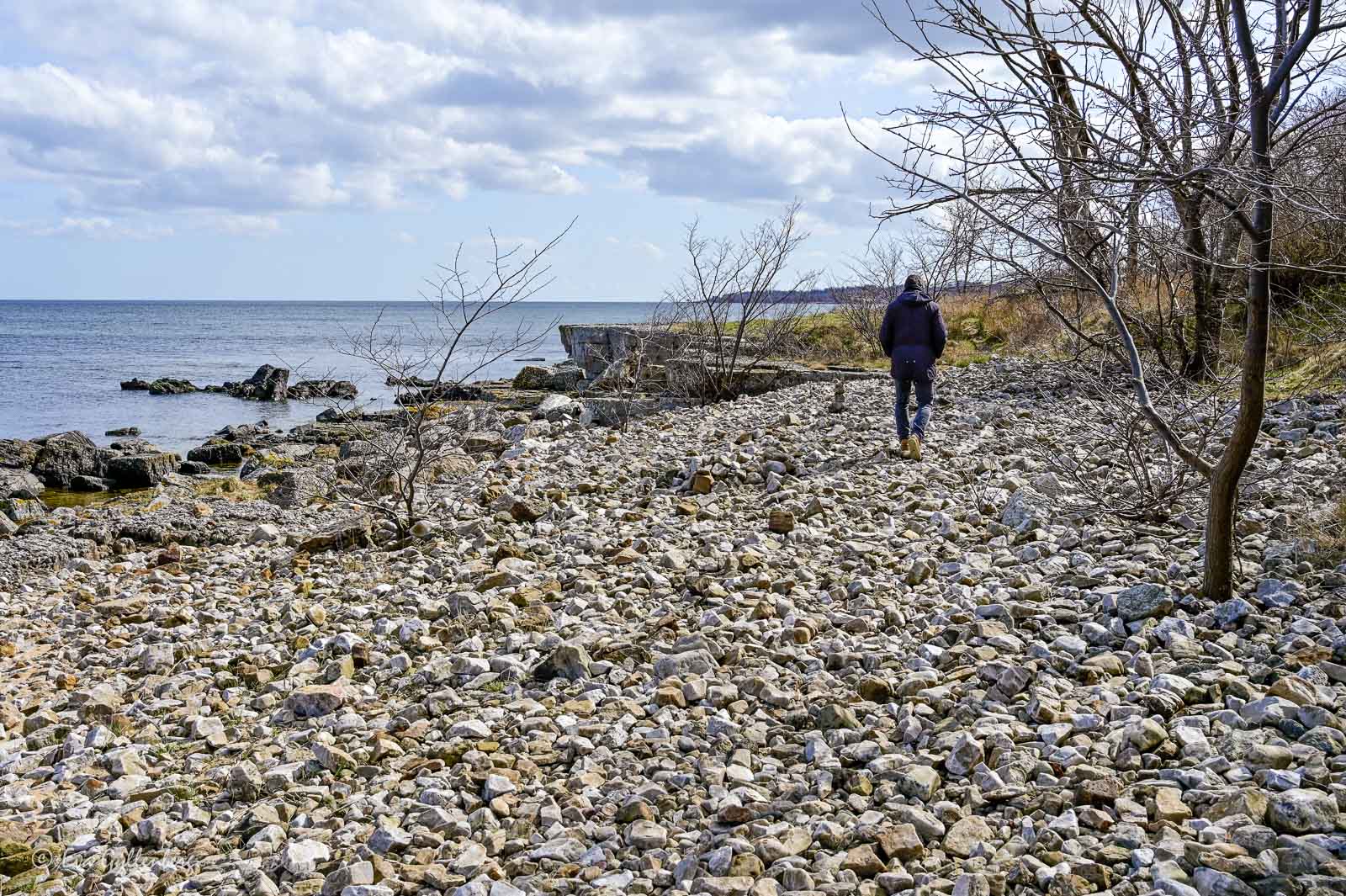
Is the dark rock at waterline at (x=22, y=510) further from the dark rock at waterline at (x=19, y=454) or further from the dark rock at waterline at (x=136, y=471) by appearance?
the dark rock at waterline at (x=19, y=454)

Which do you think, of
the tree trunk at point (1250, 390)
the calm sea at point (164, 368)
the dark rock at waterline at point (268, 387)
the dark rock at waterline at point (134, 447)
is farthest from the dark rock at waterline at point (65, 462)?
the tree trunk at point (1250, 390)

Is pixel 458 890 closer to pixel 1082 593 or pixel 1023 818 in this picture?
pixel 1023 818

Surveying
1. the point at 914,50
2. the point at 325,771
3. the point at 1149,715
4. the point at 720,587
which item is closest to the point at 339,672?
the point at 325,771

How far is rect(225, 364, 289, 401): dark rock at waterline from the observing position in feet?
112

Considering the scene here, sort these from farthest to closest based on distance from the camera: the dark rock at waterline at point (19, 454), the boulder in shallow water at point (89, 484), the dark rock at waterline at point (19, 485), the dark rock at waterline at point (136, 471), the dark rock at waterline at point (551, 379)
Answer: the dark rock at waterline at point (551, 379), the dark rock at waterline at point (19, 454), the dark rock at waterline at point (136, 471), the boulder in shallow water at point (89, 484), the dark rock at waterline at point (19, 485)

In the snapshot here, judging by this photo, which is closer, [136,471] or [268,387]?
[136,471]

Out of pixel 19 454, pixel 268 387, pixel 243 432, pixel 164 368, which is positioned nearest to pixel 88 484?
pixel 19 454

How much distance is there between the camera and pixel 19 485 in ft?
54.1

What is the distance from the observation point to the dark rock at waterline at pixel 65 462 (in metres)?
18.0

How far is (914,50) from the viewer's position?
4.76m

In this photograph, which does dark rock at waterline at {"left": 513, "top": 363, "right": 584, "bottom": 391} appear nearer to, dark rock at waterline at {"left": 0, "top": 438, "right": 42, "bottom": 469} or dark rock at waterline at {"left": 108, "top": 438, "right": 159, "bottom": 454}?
dark rock at waterline at {"left": 108, "top": 438, "right": 159, "bottom": 454}

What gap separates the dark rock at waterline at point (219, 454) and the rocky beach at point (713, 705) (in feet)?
40.6

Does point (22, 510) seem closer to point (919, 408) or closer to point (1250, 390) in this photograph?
point (919, 408)

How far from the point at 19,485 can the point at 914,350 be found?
14758 millimetres
